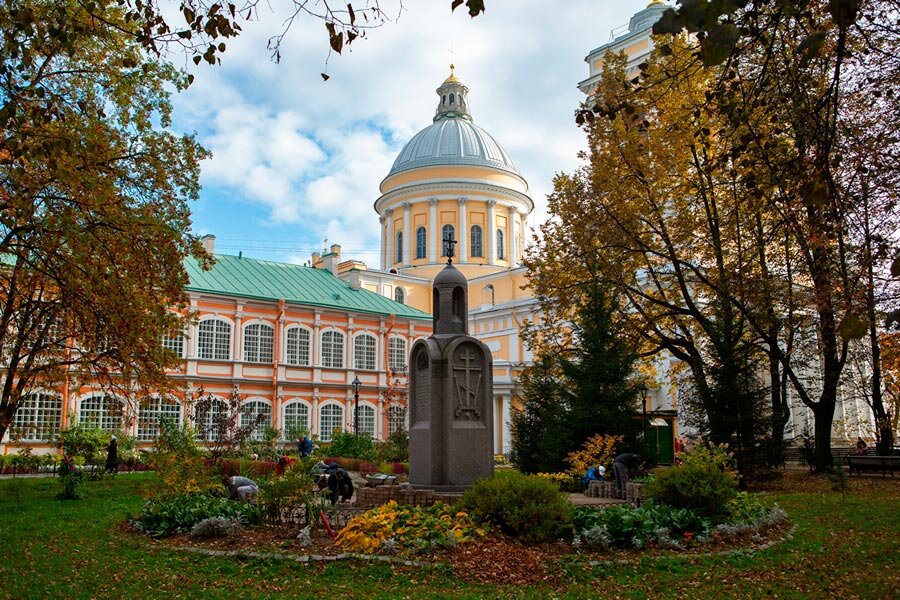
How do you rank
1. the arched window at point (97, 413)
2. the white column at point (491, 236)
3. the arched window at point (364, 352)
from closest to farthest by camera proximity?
the arched window at point (97, 413), the arched window at point (364, 352), the white column at point (491, 236)

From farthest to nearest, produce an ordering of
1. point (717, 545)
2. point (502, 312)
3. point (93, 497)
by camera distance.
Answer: point (502, 312)
point (93, 497)
point (717, 545)

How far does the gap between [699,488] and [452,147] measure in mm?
54229

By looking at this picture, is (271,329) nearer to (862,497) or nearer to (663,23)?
(862,497)

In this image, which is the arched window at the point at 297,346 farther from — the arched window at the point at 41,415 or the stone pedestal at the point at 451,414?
the stone pedestal at the point at 451,414

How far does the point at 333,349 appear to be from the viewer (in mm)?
42375

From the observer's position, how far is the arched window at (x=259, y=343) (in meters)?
39.8

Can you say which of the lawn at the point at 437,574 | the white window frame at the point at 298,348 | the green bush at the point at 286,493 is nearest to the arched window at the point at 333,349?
the white window frame at the point at 298,348

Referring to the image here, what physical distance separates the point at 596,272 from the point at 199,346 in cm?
2318

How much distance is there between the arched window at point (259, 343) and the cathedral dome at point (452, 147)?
26.0 metres

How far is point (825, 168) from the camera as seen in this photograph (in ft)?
23.3

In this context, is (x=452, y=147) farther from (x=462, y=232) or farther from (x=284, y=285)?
(x=284, y=285)

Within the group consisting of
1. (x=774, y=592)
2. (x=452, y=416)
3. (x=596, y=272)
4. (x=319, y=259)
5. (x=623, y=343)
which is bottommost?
(x=774, y=592)

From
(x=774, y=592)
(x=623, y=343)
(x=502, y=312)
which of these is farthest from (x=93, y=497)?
(x=502, y=312)

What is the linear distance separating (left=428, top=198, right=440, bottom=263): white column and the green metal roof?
49.9ft
